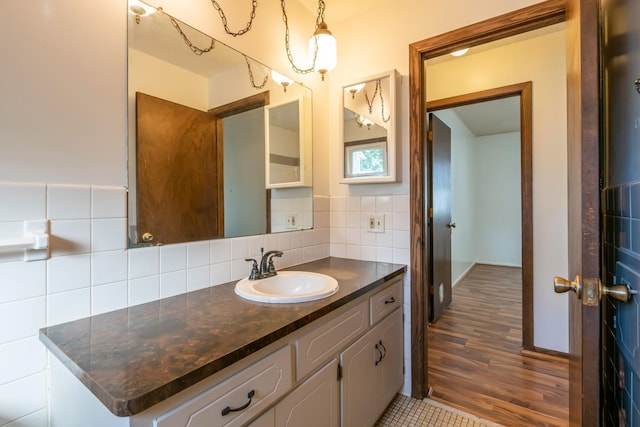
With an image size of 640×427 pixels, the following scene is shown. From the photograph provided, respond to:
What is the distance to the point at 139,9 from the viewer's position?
1097mm

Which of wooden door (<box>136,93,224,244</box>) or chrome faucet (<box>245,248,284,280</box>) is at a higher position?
wooden door (<box>136,93,224,244</box>)

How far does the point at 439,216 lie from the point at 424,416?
1747mm

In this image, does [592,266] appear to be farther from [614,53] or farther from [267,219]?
[267,219]

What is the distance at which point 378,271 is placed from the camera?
1.59 metres

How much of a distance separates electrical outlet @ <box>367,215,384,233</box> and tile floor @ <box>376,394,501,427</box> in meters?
1.01

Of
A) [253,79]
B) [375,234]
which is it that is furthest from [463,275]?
[253,79]

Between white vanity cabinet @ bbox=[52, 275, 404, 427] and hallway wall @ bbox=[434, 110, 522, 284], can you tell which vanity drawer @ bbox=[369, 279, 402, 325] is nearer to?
white vanity cabinet @ bbox=[52, 275, 404, 427]

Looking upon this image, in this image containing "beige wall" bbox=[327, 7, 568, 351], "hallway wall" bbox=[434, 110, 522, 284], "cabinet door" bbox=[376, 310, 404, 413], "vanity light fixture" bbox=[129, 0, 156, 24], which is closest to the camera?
"vanity light fixture" bbox=[129, 0, 156, 24]

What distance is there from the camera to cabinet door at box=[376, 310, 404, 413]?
151 cm

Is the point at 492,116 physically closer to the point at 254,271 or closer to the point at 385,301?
the point at 385,301

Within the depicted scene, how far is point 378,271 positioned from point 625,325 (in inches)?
37.6

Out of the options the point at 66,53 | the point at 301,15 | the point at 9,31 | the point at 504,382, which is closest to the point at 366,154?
the point at 301,15

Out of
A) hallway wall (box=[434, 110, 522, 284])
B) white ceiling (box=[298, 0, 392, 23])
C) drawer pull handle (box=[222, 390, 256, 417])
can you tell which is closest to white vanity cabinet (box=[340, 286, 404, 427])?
drawer pull handle (box=[222, 390, 256, 417])

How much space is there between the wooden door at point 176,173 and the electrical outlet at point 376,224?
36.8 inches
